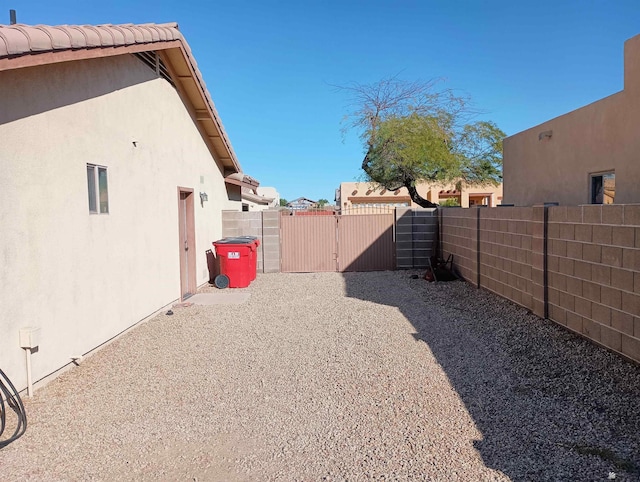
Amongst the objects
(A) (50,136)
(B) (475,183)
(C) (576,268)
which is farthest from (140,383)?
(B) (475,183)

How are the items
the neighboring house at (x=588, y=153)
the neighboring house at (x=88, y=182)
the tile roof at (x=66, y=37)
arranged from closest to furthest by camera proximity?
the tile roof at (x=66, y=37), the neighboring house at (x=88, y=182), the neighboring house at (x=588, y=153)

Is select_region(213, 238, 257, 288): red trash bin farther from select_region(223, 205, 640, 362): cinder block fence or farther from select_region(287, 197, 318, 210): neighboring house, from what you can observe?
select_region(287, 197, 318, 210): neighboring house

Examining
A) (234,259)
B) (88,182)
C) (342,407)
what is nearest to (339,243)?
(234,259)

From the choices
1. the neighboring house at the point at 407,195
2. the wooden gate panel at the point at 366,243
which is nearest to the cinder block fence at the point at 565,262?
the wooden gate panel at the point at 366,243

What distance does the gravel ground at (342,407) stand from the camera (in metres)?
3.61

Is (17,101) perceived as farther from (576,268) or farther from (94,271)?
(576,268)

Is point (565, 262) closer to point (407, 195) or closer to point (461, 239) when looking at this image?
point (461, 239)

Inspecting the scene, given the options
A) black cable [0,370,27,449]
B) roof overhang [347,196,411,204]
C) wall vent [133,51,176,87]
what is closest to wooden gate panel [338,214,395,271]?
wall vent [133,51,176,87]

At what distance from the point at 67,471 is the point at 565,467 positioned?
12.0ft

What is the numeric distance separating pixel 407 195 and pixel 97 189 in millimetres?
35437

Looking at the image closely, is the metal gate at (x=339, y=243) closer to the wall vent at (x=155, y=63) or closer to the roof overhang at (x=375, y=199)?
the wall vent at (x=155, y=63)

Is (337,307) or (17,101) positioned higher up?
(17,101)

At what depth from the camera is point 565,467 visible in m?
3.47

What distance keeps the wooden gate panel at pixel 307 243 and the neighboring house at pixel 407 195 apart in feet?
64.6
